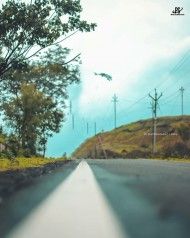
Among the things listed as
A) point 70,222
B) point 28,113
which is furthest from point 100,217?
point 28,113

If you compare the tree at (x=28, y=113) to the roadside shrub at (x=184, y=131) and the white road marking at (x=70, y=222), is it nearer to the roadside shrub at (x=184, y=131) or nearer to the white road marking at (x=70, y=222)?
the white road marking at (x=70, y=222)

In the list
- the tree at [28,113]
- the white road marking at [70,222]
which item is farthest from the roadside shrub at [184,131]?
the white road marking at [70,222]

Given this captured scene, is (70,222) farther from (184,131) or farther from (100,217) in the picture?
(184,131)

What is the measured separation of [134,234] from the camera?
6715 mm

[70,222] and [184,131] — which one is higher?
[184,131]

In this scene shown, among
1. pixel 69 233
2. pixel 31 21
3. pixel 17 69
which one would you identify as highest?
pixel 31 21

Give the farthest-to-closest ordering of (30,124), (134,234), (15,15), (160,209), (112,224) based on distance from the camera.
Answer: (30,124) < (15,15) < (160,209) < (112,224) < (134,234)

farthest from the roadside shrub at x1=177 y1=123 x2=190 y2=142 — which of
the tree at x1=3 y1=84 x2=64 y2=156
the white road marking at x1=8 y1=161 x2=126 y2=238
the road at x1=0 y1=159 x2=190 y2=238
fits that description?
the white road marking at x1=8 y1=161 x2=126 y2=238

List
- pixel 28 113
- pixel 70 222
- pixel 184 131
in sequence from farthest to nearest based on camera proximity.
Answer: pixel 184 131 → pixel 28 113 → pixel 70 222

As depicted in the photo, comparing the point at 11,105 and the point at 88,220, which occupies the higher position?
the point at 11,105

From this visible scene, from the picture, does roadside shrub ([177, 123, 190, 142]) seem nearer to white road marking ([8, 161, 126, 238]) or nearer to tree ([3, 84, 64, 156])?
tree ([3, 84, 64, 156])

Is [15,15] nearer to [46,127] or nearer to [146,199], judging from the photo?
[146,199]

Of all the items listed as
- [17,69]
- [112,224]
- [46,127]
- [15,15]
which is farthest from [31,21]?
[46,127]

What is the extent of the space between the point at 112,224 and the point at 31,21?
20.3 meters
